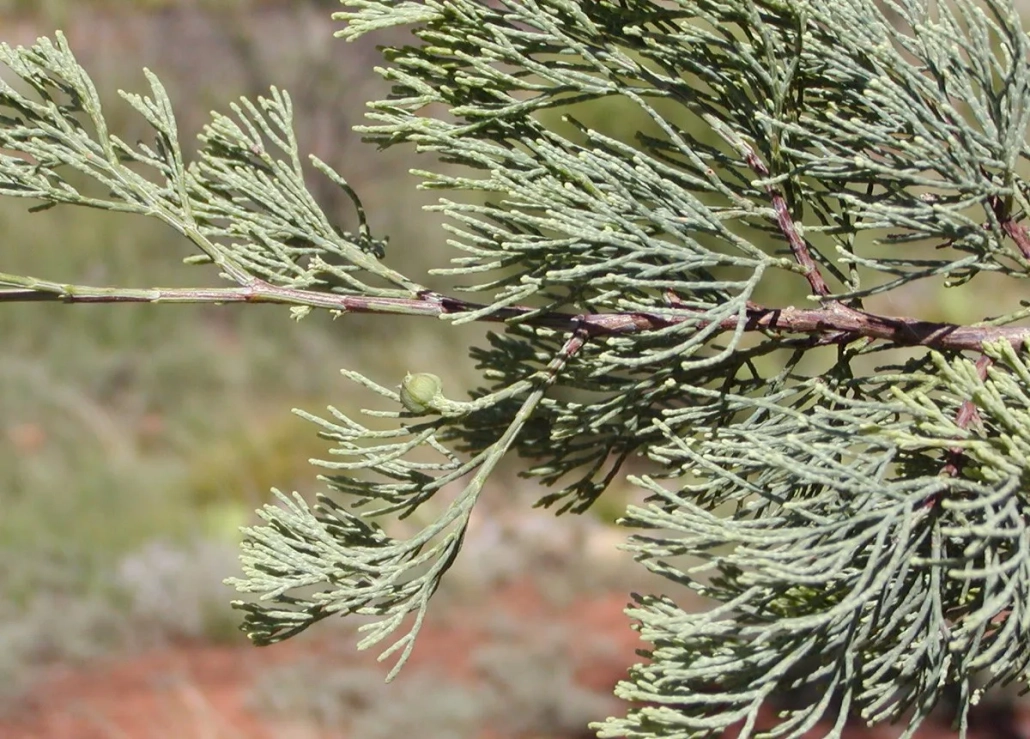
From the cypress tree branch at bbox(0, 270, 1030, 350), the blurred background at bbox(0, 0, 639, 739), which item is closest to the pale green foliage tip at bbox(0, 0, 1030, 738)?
the cypress tree branch at bbox(0, 270, 1030, 350)

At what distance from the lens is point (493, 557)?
5.17 m

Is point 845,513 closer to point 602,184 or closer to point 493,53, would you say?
point 602,184

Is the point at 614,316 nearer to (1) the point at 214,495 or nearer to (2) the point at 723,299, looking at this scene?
(2) the point at 723,299

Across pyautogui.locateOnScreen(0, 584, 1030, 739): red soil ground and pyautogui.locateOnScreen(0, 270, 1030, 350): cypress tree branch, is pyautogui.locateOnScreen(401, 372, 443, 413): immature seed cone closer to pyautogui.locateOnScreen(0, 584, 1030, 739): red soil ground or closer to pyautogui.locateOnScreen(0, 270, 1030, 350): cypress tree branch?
pyautogui.locateOnScreen(0, 270, 1030, 350): cypress tree branch

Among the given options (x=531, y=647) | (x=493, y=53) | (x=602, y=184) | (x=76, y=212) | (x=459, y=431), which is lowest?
(x=531, y=647)

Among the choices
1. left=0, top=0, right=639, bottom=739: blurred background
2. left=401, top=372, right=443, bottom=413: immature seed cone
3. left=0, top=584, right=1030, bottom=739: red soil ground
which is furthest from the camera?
left=0, top=0, right=639, bottom=739: blurred background

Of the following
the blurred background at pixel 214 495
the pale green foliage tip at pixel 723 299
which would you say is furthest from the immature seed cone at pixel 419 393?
the blurred background at pixel 214 495

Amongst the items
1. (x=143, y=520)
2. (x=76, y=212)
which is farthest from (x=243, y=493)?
(x=76, y=212)

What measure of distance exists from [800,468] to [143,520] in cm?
501

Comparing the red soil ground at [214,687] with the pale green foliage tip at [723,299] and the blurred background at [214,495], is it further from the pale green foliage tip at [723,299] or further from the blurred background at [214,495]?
the pale green foliage tip at [723,299]

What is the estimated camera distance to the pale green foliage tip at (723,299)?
0.94m

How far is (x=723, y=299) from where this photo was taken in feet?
3.84

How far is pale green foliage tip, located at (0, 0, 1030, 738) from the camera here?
939 mm

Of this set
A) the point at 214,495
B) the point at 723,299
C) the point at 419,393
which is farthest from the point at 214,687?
the point at 723,299
